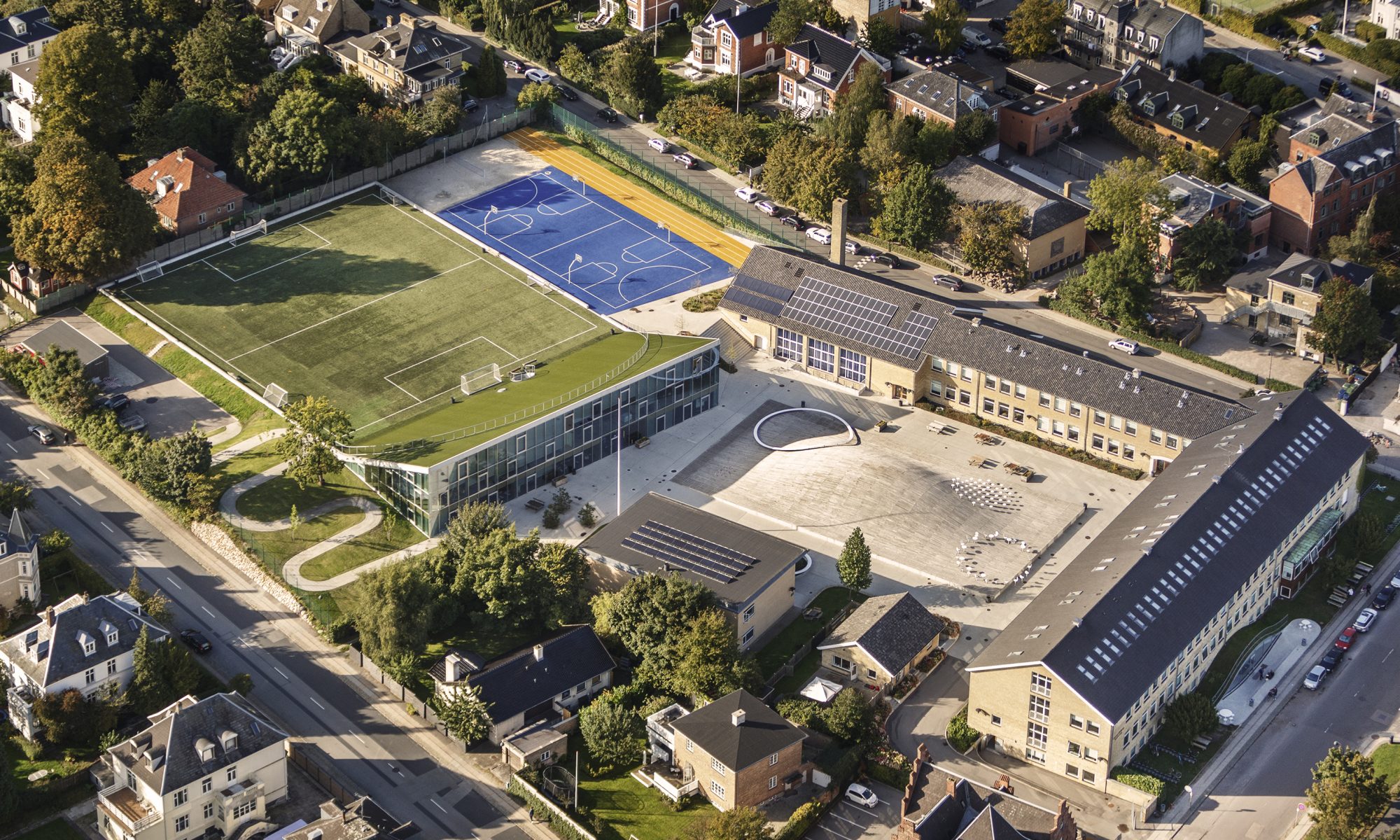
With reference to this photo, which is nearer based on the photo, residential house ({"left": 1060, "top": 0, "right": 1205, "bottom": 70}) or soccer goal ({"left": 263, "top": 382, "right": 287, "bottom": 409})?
soccer goal ({"left": 263, "top": 382, "right": 287, "bottom": 409})

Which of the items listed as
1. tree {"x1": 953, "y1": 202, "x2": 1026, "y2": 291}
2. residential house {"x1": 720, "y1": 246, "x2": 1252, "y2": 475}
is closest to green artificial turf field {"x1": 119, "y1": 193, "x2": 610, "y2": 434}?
residential house {"x1": 720, "y1": 246, "x2": 1252, "y2": 475}

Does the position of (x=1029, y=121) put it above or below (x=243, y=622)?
above

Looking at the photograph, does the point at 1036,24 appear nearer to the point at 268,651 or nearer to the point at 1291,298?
the point at 1291,298

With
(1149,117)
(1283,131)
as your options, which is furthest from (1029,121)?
(1283,131)

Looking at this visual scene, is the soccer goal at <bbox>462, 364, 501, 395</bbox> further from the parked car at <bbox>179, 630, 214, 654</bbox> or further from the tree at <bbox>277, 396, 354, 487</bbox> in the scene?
the parked car at <bbox>179, 630, 214, 654</bbox>

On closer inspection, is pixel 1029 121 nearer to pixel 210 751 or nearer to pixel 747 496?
pixel 747 496

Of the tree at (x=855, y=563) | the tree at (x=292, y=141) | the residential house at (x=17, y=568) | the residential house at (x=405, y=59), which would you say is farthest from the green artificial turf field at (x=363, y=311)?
the tree at (x=855, y=563)
